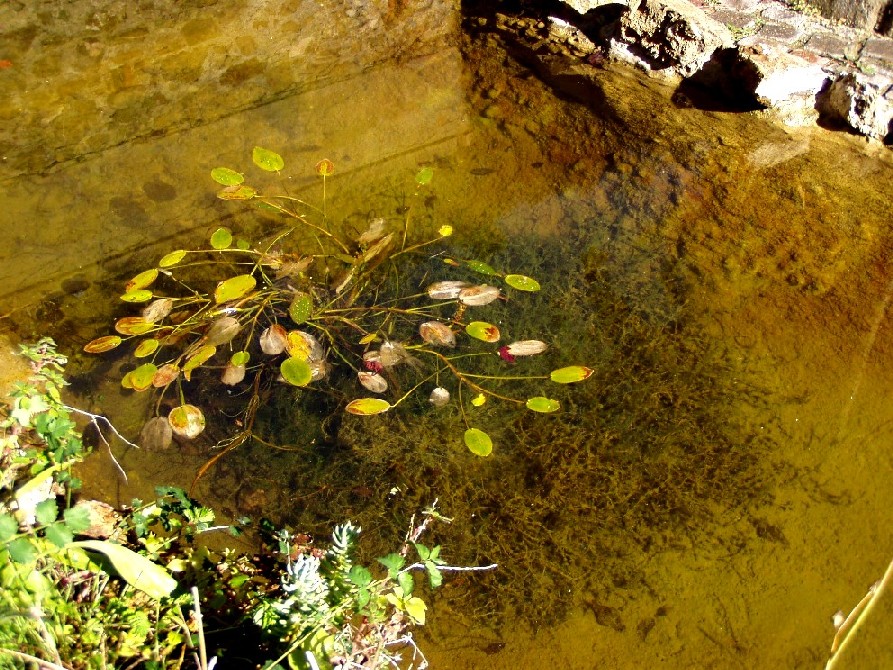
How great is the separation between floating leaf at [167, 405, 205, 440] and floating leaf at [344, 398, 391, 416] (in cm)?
45

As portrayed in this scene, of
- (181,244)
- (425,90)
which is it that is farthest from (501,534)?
(425,90)

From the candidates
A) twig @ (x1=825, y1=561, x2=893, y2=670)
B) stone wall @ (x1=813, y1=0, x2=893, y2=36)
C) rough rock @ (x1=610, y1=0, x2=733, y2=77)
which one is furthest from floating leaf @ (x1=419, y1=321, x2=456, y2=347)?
stone wall @ (x1=813, y1=0, x2=893, y2=36)

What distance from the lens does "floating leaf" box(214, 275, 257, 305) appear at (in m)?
2.45

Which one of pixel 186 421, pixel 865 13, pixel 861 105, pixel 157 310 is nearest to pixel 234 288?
pixel 157 310

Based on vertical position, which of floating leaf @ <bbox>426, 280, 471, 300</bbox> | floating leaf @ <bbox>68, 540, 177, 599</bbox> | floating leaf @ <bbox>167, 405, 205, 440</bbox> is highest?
floating leaf @ <bbox>426, 280, 471, 300</bbox>

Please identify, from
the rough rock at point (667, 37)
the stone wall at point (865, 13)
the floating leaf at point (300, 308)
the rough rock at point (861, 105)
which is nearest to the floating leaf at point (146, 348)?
the floating leaf at point (300, 308)

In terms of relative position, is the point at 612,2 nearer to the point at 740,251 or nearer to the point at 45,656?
the point at 740,251

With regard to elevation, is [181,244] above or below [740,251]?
below

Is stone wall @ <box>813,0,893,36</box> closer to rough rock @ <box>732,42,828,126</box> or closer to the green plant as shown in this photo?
rough rock @ <box>732,42,828,126</box>

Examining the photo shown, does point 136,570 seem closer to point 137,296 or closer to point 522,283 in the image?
point 137,296

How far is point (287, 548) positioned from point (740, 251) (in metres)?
1.87

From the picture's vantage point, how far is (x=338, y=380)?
7.57ft

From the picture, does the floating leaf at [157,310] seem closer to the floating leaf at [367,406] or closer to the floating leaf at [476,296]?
the floating leaf at [367,406]

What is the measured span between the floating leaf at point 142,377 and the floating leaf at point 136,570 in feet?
2.84
